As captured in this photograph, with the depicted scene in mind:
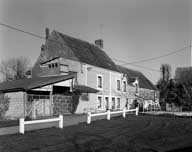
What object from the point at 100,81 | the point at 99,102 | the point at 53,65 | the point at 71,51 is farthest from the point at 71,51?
the point at 99,102

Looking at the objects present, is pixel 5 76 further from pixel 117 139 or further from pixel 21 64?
pixel 117 139

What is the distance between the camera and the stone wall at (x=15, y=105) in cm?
1880

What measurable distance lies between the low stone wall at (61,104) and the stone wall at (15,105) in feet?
11.0

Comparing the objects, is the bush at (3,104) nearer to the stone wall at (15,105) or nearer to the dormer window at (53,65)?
the stone wall at (15,105)

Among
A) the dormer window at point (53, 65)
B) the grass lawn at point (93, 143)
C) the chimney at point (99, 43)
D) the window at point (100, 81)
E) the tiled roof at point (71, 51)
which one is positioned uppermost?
the chimney at point (99, 43)

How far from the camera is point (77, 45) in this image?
1179 inches

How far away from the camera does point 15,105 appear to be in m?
19.3

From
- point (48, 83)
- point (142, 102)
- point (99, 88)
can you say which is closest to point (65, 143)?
point (48, 83)

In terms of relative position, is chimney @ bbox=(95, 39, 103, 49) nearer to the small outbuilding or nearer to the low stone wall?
the low stone wall

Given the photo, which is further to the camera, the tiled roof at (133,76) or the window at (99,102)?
the tiled roof at (133,76)

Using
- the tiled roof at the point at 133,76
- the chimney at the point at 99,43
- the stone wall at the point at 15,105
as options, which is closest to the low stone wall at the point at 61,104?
the stone wall at the point at 15,105

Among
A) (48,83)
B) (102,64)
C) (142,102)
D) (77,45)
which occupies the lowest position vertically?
(142,102)

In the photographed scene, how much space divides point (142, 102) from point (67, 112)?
56.5 feet

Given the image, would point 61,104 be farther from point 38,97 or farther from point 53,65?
point 53,65
